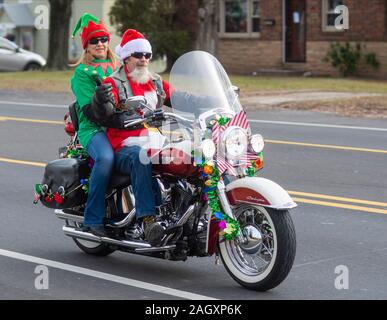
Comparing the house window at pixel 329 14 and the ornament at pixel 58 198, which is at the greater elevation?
the house window at pixel 329 14

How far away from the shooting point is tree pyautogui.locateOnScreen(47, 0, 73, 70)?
115 feet

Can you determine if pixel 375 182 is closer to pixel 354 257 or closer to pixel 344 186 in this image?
pixel 344 186

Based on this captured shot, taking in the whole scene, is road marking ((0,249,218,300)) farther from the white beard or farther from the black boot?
the white beard

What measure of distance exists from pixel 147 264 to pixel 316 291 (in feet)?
4.95

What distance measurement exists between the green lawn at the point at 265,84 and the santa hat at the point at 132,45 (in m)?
17.7

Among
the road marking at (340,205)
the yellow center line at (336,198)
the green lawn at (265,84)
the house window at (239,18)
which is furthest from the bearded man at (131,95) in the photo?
the house window at (239,18)

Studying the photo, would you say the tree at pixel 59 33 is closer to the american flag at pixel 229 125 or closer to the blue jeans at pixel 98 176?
the blue jeans at pixel 98 176

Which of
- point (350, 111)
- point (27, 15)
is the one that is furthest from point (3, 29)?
point (350, 111)

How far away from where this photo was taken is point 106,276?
7695mm

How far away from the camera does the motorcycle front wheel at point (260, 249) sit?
6.89 metres

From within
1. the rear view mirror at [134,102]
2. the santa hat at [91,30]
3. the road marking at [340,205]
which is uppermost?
the santa hat at [91,30]

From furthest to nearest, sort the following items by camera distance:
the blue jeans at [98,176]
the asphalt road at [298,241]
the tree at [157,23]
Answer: the tree at [157,23]
the blue jeans at [98,176]
the asphalt road at [298,241]

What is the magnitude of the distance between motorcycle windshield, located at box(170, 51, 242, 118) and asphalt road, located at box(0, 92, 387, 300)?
1230 millimetres
